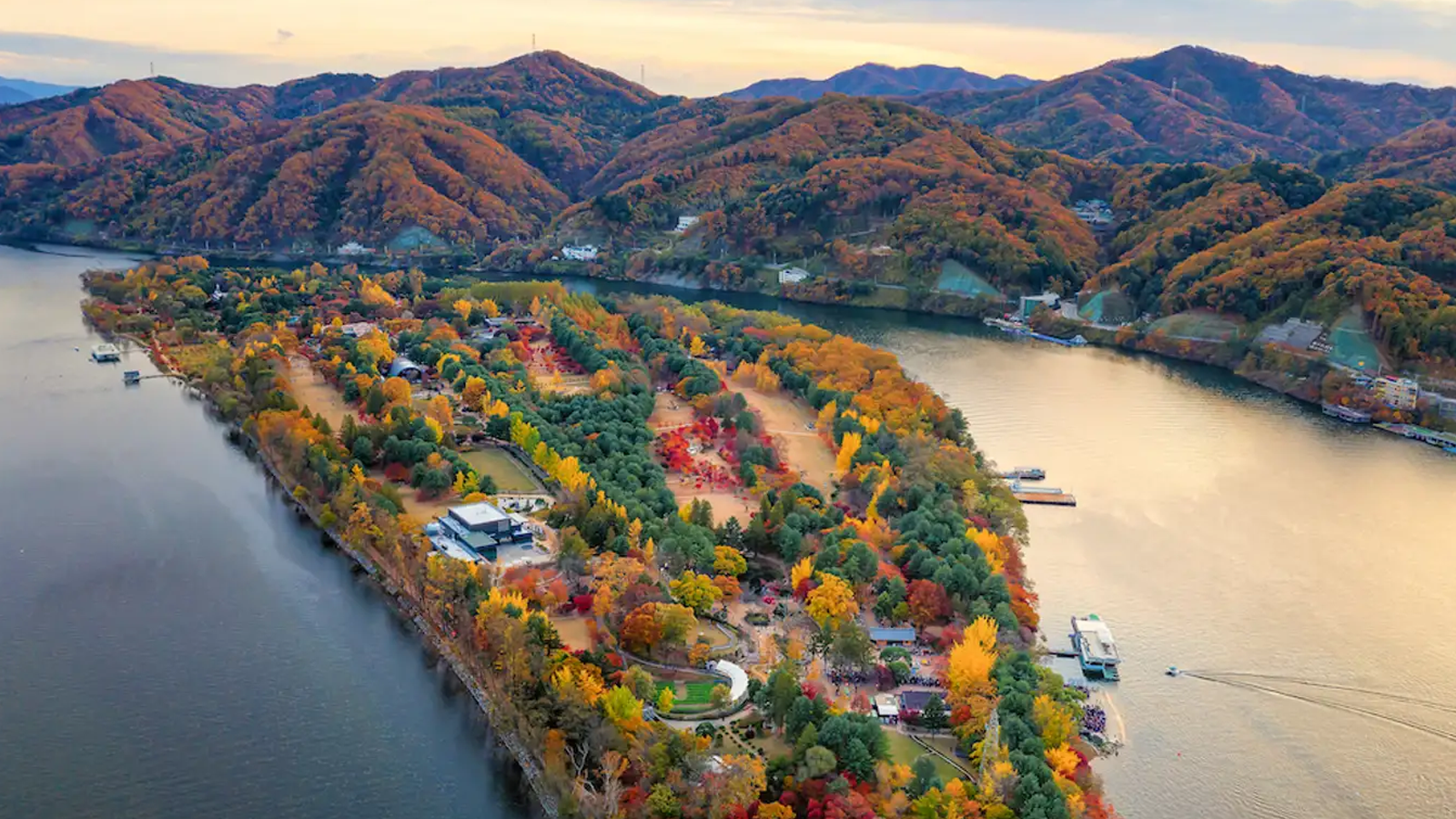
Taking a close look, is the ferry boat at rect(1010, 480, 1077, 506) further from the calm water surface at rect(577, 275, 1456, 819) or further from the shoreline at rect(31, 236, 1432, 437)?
the shoreline at rect(31, 236, 1432, 437)

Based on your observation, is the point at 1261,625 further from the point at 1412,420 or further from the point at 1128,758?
the point at 1412,420

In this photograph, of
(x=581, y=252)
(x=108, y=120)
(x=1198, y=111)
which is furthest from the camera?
(x=1198, y=111)

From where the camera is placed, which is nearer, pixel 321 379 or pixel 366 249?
pixel 321 379

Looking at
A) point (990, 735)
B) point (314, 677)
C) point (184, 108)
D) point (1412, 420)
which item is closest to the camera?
point (990, 735)

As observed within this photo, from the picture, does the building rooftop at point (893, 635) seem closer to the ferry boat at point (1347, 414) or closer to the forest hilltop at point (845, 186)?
the ferry boat at point (1347, 414)

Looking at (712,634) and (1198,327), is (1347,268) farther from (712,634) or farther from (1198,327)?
(712,634)

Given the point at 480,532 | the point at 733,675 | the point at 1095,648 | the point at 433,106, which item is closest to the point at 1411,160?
the point at 1095,648

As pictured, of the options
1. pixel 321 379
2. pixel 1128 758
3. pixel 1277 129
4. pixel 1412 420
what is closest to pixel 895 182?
pixel 1412 420
